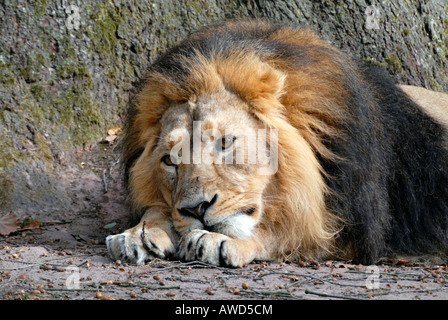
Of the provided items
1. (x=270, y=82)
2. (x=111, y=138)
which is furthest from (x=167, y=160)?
(x=111, y=138)

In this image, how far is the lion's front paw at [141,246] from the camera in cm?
442

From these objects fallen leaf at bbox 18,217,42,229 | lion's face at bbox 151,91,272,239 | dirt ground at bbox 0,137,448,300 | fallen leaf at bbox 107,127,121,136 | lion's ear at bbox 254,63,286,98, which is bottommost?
dirt ground at bbox 0,137,448,300

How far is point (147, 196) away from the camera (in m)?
4.98

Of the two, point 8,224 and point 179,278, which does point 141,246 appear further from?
point 8,224

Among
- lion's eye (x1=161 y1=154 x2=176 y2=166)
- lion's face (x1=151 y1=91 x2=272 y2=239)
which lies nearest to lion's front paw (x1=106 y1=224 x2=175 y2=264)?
lion's face (x1=151 y1=91 x2=272 y2=239)

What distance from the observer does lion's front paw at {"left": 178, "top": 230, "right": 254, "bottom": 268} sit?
4242 millimetres

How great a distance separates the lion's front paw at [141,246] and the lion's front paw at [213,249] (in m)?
0.21

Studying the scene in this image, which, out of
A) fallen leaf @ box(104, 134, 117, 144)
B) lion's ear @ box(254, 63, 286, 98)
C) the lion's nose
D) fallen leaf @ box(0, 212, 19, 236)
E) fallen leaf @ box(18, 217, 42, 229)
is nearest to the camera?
the lion's nose

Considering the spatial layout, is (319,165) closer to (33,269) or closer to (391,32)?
(33,269)

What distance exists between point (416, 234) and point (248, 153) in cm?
177

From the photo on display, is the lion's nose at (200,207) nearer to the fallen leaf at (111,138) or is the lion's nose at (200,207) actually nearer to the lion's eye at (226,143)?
the lion's eye at (226,143)

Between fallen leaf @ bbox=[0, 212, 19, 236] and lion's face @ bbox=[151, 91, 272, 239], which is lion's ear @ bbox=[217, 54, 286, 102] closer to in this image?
lion's face @ bbox=[151, 91, 272, 239]

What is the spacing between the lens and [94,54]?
6.62m

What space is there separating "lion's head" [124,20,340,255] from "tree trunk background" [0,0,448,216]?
1861 millimetres
